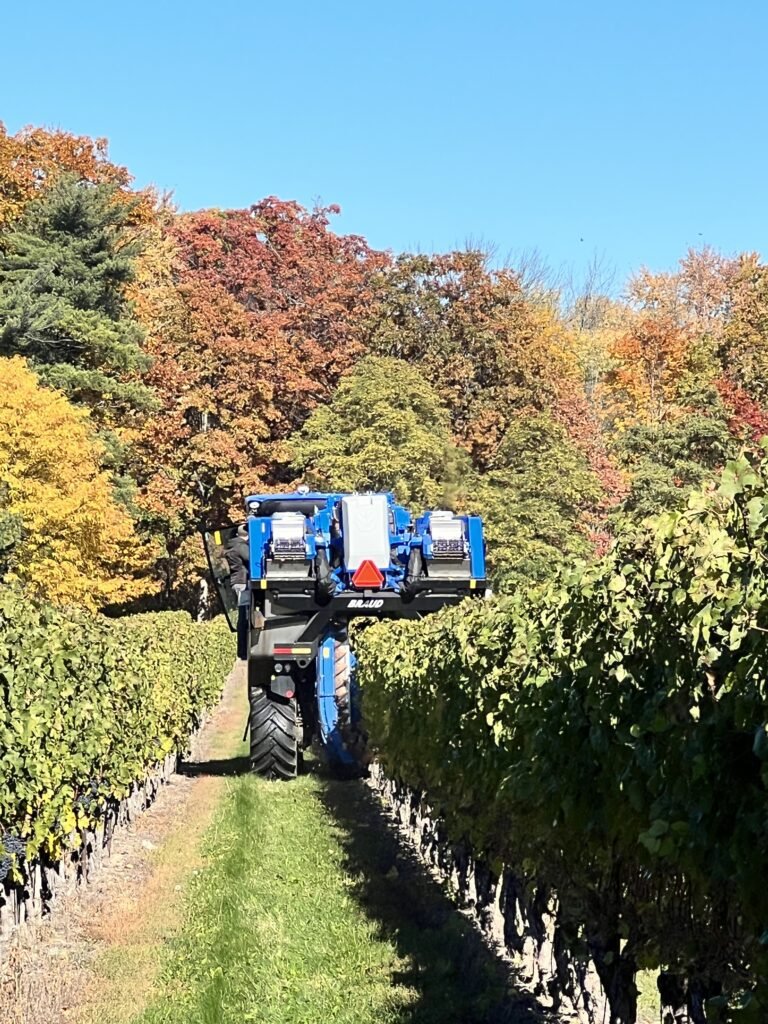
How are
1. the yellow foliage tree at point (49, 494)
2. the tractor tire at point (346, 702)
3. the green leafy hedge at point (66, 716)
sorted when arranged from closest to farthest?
the green leafy hedge at point (66, 716)
the tractor tire at point (346, 702)
the yellow foliage tree at point (49, 494)

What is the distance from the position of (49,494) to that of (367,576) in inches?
815

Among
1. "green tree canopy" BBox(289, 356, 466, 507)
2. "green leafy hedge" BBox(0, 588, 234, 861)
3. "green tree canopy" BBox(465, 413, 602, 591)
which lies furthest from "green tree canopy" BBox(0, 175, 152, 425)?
"green leafy hedge" BBox(0, 588, 234, 861)

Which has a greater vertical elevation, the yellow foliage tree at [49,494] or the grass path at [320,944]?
the yellow foliage tree at [49,494]

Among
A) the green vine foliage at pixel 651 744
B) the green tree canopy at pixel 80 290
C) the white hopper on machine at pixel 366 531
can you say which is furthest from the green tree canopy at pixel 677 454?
the green vine foliage at pixel 651 744

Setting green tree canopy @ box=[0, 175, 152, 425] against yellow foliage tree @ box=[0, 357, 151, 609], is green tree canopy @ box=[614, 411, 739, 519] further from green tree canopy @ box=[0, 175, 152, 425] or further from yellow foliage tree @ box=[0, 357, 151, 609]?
green tree canopy @ box=[0, 175, 152, 425]

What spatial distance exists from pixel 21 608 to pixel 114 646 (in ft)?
5.91

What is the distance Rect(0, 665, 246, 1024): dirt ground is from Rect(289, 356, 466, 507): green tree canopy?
30.1m

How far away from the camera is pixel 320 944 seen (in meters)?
8.02

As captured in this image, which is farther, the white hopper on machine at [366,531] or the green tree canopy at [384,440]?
the green tree canopy at [384,440]

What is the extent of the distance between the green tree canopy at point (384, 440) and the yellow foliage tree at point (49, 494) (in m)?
9.78

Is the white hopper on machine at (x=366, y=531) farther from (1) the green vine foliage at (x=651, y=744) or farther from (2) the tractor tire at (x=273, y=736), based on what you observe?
(1) the green vine foliage at (x=651, y=744)

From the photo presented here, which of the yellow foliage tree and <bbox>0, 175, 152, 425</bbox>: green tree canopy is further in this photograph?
<bbox>0, 175, 152, 425</bbox>: green tree canopy

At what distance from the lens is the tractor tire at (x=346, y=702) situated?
15531 mm

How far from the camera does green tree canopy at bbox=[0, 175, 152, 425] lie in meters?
41.8
